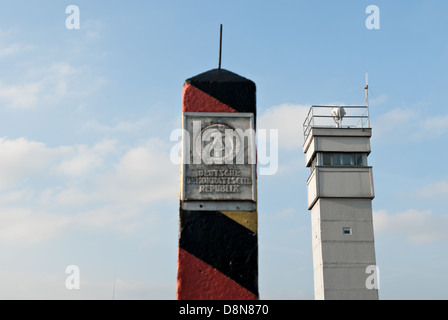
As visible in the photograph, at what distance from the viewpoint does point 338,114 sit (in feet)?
102

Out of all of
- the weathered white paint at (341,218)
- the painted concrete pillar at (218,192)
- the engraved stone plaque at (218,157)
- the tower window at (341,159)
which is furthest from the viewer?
the tower window at (341,159)

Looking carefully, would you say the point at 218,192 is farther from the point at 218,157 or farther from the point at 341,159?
the point at 341,159

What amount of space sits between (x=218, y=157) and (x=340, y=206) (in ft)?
79.4

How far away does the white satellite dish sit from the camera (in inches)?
1217

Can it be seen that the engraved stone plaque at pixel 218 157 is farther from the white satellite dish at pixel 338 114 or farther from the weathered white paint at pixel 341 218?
the white satellite dish at pixel 338 114

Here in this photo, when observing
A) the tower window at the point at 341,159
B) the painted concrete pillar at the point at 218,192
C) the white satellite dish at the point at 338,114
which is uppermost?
the white satellite dish at the point at 338,114

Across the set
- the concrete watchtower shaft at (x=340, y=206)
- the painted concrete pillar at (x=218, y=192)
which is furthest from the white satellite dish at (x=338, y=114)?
the painted concrete pillar at (x=218, y=192)

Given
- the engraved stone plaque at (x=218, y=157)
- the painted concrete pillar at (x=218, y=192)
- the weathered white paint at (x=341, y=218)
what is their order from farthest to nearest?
the weathered white paint at (x=341, y=218) → the engraved stone plaque at (x=218, y=157) → the painted concrete pillar at (x=218, y=192)

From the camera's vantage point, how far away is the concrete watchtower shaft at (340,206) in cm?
2767

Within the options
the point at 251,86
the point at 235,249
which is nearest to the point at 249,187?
the point at 235,249

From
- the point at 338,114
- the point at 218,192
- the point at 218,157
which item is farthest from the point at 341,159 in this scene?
the point at 218,192

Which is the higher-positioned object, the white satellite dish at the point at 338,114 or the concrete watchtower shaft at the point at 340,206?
the white satellite dish at the point at 338,114

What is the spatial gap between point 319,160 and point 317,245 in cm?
498
